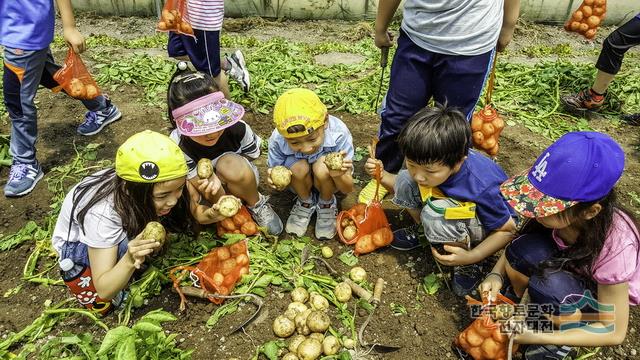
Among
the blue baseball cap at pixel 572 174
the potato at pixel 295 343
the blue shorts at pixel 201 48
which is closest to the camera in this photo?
the blue baseball cap at pixel 572 174

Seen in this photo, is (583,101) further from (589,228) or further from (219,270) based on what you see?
(219,270)

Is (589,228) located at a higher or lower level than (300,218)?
higher

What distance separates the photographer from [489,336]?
2361mm

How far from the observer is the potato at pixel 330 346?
2.52m

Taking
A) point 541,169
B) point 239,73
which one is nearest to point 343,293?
point 541,169

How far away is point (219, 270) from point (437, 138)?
1574mm

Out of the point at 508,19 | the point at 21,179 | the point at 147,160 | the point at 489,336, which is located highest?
the point at 508,19

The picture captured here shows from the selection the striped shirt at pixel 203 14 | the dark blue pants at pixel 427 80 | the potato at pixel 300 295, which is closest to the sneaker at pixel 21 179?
the striped shirt at pixel 203 14

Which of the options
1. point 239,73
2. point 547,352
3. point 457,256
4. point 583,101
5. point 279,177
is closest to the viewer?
point 547,352

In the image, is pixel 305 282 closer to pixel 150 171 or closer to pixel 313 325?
pixel 313 325

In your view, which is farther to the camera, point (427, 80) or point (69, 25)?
point (69, 25)

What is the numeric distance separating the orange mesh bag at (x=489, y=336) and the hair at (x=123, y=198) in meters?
1.82

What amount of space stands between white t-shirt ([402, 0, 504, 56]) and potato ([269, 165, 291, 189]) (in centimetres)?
118

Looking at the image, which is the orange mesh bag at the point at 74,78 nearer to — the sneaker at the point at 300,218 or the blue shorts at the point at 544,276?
the sneaker at the point at 300,218
